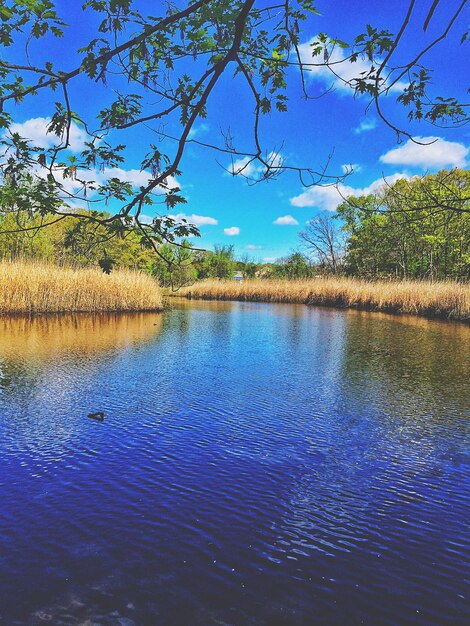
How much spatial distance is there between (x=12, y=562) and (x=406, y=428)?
297 cm

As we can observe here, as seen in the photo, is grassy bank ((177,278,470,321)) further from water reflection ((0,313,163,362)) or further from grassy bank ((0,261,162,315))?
water reflection ((0,313,163,362))

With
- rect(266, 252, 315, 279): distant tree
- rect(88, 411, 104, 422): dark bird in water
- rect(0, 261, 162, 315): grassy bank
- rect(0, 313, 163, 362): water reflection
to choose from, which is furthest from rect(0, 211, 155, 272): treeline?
rect(266, 252, 315, 279): distant tree

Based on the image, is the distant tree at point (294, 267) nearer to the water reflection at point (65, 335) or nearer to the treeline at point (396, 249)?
the treeline at point (396, 249)

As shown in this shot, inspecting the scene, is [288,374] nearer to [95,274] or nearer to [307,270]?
[95,274]

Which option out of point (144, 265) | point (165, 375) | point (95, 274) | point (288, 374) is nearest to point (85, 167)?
point (165, 375)

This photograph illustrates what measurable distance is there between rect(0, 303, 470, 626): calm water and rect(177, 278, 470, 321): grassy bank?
11119 mm

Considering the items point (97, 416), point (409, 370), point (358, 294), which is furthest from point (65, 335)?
point (358, 294)

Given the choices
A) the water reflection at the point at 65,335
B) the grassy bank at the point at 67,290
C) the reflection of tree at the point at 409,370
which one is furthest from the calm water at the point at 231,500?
the grassy bank at the point at 67,290

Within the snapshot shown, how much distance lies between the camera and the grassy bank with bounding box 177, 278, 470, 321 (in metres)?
14.8

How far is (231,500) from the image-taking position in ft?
7.25

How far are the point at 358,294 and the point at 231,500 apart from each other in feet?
60.2

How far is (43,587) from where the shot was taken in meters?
1.53

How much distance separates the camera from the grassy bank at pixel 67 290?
11.4 metres

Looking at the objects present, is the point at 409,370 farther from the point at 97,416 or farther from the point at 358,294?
the point at 358,294
